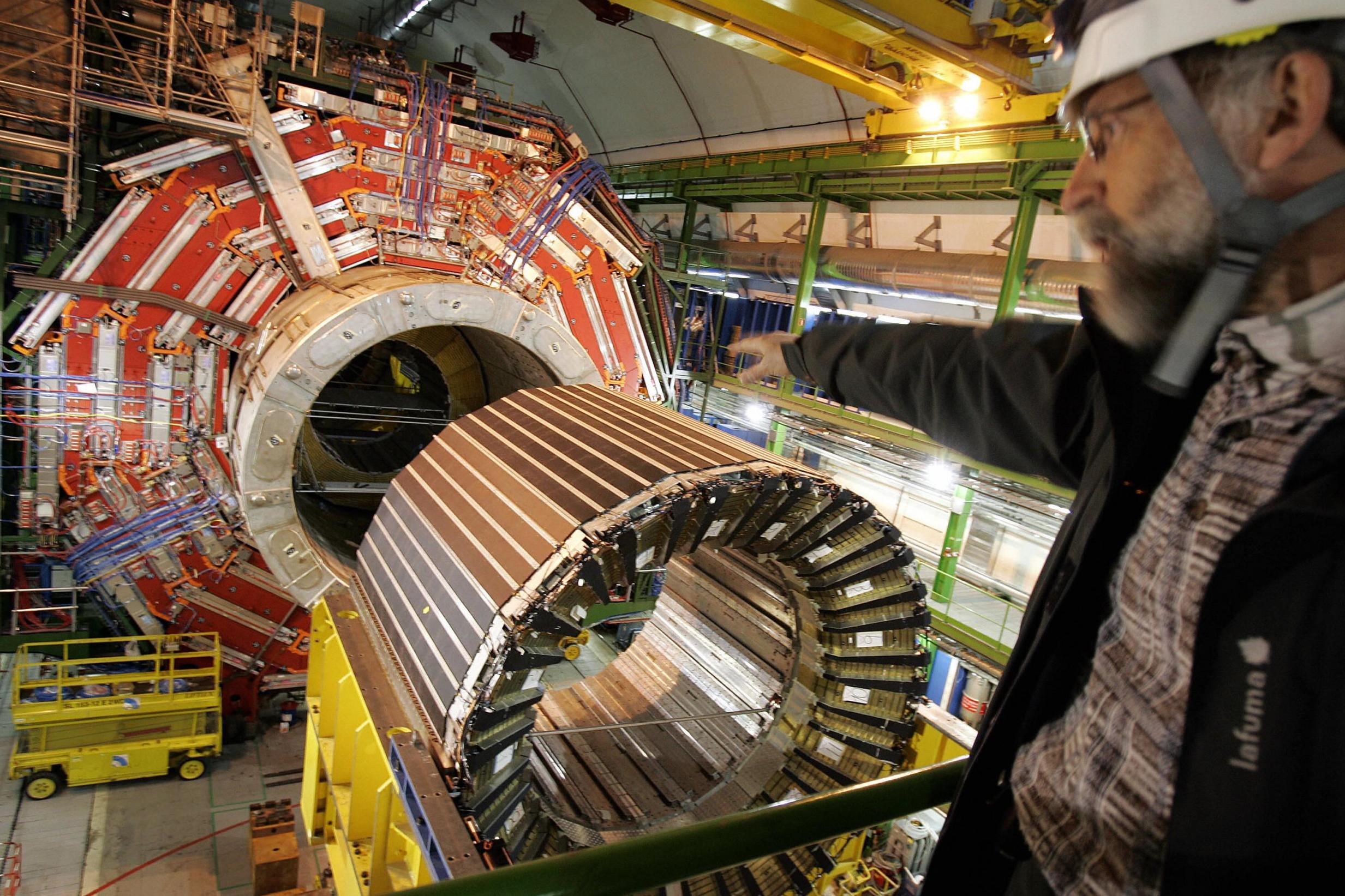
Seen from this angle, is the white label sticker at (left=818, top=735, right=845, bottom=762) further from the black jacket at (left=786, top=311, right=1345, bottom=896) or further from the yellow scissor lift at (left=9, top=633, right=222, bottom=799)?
the yellow scissor lift at (left=9, top=633, right=222, bottom=799)

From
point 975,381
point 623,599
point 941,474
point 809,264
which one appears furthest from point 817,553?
point 809,264

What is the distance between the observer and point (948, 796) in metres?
1.66

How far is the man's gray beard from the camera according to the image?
0.96 meters

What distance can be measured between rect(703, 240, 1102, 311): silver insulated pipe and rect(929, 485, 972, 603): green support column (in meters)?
2.15

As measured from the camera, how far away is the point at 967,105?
7160 mm

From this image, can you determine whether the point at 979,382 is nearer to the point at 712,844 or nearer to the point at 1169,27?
the point at 1169,27

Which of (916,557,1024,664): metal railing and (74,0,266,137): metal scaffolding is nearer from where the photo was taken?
(74,0,266,137): metal scaffolding

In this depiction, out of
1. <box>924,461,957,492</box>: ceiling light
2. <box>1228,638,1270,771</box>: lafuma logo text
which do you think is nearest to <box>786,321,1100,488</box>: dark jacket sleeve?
<box>1228,638,1270,771</box>: lafuma logo text

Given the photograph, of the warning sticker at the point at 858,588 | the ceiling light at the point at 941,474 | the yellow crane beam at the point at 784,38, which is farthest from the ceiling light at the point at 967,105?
the warning sticker at the point at 858,588

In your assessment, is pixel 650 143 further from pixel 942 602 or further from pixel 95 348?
pixel 95 348

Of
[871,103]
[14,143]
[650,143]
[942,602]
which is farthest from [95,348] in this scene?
[650,143]

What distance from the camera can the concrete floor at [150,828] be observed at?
5.94 metres

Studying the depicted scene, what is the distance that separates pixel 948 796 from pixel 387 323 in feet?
13.2

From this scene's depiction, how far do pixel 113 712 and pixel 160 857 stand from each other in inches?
52.1
